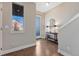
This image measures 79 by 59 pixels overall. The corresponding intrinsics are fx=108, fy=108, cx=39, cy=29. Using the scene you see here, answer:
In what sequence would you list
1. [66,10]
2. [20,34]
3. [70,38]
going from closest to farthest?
[70,38], [20,34], [66,10]

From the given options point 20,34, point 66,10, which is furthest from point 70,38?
point 66,10

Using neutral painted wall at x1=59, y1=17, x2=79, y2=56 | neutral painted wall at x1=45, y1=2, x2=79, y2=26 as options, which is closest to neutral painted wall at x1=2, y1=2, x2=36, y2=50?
neutral painted wall at x1=45, y1=2, x2=79, y2=26

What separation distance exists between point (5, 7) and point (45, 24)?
5.11 meters

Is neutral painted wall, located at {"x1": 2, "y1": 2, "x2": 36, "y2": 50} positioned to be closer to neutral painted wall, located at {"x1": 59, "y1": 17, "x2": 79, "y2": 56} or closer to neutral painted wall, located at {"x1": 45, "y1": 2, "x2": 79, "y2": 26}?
neutral painted wall, located at {"x1": 45, "y1": 2, "x2": 79, "y2": 26}

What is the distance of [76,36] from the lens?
2898 millimetres

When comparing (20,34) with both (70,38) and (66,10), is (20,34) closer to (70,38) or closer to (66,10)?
(70,38)

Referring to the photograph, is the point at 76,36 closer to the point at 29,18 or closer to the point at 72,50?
the point at 72,50

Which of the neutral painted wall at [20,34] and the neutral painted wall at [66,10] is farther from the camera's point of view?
the neutral painted wall at [66,10]

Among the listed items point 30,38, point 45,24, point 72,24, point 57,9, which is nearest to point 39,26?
point 45,24

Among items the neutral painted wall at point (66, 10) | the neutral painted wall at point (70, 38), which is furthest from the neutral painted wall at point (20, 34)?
the neutral painted wall at point (70, 38)

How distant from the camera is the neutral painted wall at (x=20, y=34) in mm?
3955

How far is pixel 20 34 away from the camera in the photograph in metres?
4.77

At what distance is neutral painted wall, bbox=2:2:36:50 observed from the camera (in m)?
3.96

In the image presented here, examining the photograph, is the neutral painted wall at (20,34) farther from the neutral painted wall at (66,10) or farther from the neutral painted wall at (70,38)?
the neutral painted wall at (70,38)
